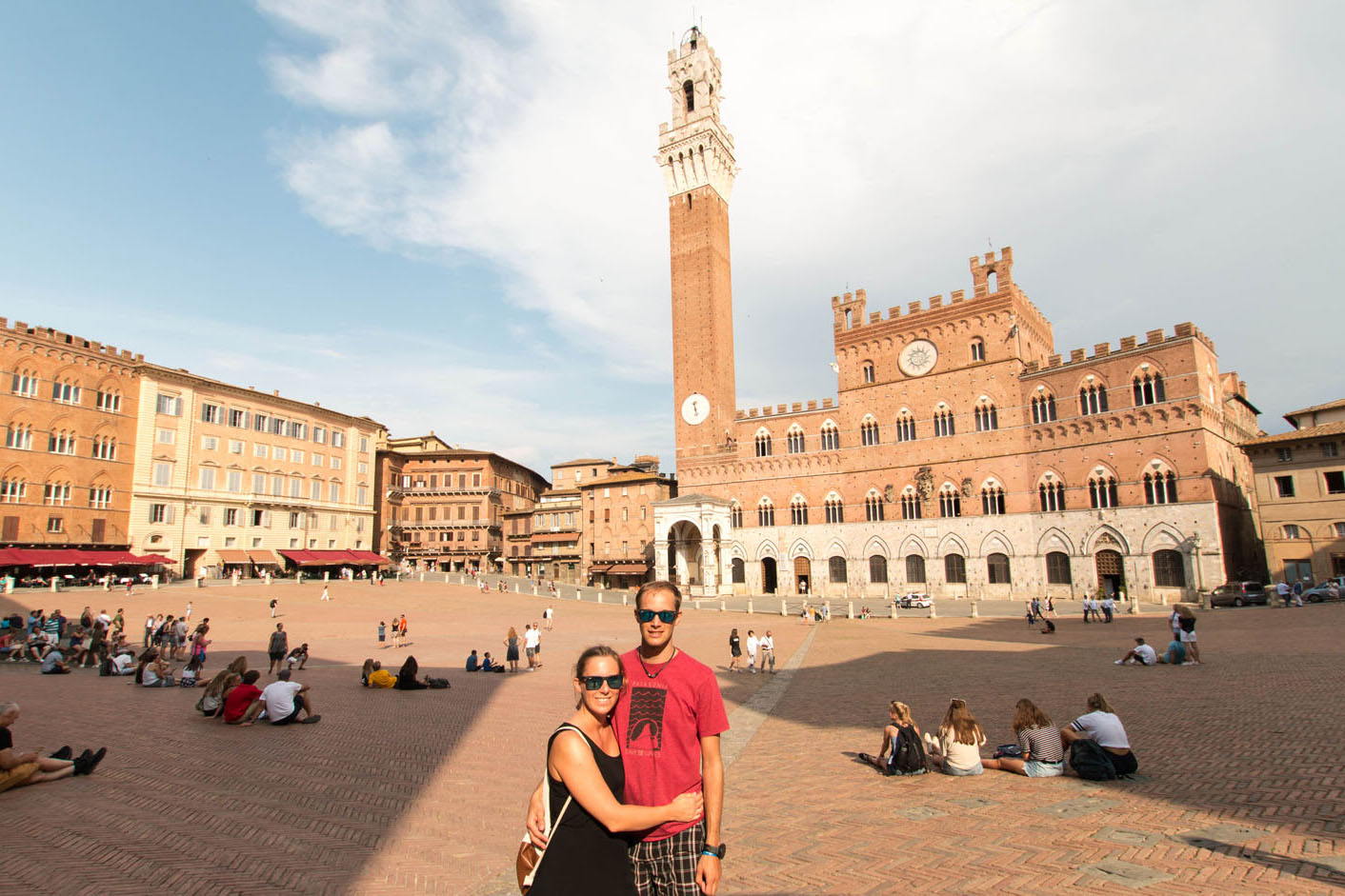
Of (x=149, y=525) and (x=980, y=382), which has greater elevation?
(x=980, y=382)

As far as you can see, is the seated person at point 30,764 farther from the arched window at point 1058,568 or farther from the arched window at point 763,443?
the arched window at point 763,443

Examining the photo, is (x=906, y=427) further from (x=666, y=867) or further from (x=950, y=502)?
Result: (x=666, y=867)

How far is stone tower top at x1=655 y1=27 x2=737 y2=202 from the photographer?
2280 inches

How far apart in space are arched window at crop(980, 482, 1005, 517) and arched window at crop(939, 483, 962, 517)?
4.63 feet

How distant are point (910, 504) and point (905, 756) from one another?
130ft

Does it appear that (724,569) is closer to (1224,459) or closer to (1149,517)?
(1149,517)

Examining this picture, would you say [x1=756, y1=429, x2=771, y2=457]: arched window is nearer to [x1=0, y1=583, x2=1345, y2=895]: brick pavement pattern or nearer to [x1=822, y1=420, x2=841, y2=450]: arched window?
[x1=822, y1=420, x2=841, y2=450]: arched window

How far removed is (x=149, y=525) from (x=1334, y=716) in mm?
56938

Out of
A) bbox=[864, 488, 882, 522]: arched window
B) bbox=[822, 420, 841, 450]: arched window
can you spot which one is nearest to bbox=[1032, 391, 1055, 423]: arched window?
bbox=[864, 488, 882, 522]: arched window

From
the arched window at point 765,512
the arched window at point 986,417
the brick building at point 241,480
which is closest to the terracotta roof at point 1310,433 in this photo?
the arched window at point 986,417

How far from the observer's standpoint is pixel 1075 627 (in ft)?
93.4

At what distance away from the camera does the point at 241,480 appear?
5169 centimetres

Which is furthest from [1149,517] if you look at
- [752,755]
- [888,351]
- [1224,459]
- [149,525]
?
[149,525]

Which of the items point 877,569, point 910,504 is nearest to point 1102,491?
A: point 910,504
